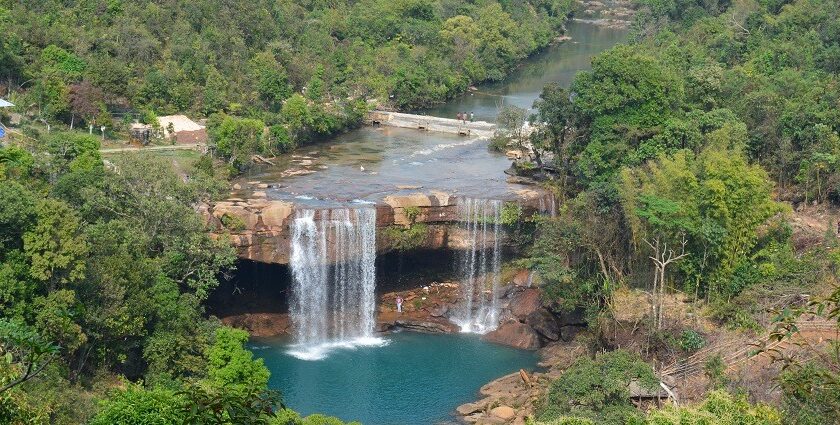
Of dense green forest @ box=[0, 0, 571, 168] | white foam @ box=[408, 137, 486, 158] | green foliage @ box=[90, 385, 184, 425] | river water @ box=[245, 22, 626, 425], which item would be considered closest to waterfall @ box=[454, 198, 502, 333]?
river water @ box=[245, 22, 626, 425]

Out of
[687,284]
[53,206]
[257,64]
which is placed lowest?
[687,284]

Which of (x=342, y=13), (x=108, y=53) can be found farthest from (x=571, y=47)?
(x=108, y=53)

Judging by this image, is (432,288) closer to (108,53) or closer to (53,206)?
(53,206)

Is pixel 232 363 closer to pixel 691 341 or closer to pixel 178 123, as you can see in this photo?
pixel 691 341

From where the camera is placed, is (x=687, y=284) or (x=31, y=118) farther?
(x=31, y=118)

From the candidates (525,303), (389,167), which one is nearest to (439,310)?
(525,303)

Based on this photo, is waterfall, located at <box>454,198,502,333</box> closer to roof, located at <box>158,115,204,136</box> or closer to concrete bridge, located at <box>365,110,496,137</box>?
concrete bridge, located at <box>365,110,496,137</box>
